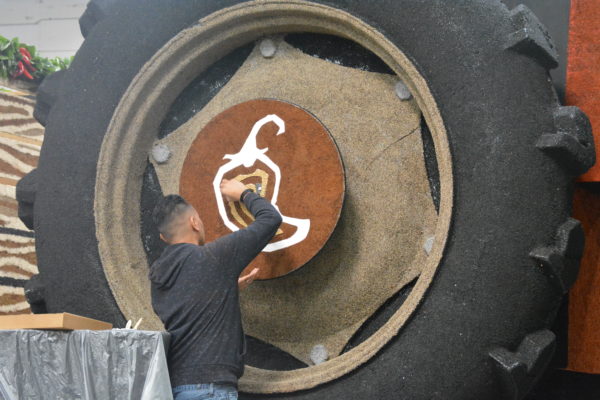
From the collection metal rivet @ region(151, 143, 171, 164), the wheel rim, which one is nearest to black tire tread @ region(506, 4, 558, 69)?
the wheel rim

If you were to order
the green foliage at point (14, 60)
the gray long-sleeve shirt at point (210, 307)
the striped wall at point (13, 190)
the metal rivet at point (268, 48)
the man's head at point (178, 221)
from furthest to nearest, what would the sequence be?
the green foliage at point (14, 60) → the striped wall at point (13, 190) → the metal rivet at point (268, 48) → the man's head at point (178, 221) → the gray long-sleeve shirt at point (210, 307)

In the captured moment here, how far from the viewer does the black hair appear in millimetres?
1455

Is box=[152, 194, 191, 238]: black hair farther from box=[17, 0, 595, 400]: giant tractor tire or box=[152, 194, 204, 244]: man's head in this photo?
box=[17, 0, 595, 400]: giant tractor tire

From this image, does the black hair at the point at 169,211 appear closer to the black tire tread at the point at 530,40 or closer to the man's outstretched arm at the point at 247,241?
the man's outstretched arm at the point at 247,241

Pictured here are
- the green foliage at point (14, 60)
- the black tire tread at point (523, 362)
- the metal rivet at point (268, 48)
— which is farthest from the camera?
the green foliage at point (14, 60)

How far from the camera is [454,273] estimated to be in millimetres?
1281

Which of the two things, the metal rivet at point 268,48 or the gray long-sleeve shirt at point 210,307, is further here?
the metal rivet at point 268,48

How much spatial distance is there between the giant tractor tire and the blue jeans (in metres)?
0.12

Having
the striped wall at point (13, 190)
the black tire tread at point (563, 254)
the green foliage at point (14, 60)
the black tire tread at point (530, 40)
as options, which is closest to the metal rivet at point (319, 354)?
the black tire tread at point (563, 254)

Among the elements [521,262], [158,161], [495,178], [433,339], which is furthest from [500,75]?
[158,161]

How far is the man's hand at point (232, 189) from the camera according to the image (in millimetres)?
1502

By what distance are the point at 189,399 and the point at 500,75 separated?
898mm

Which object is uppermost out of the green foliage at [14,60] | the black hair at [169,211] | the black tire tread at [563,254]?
the green foliage at [14,60]

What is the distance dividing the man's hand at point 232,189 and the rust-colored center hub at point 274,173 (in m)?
0.03
